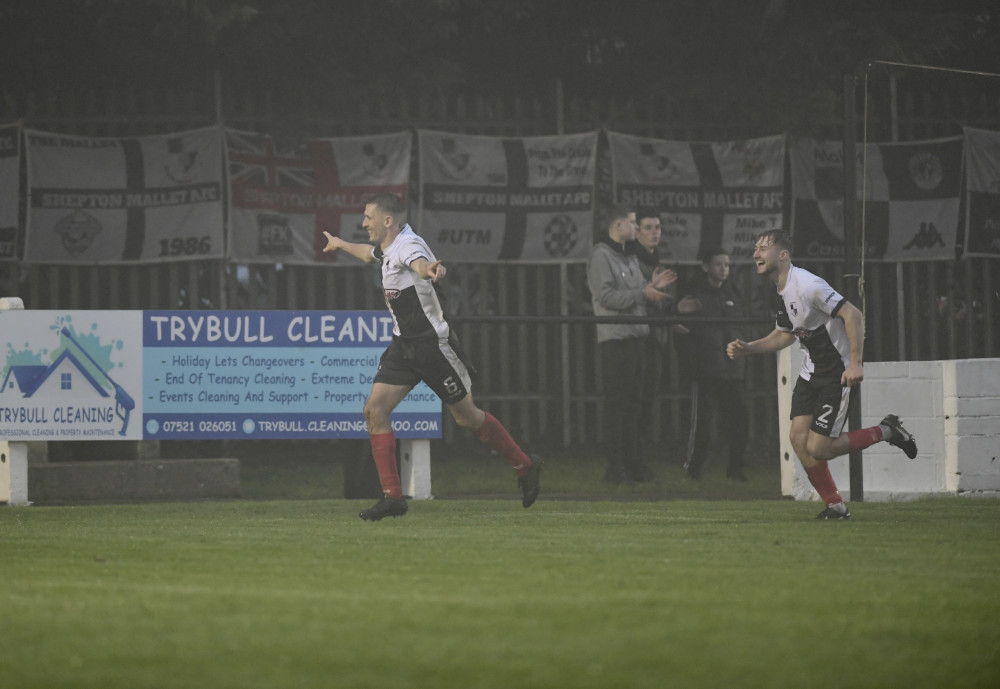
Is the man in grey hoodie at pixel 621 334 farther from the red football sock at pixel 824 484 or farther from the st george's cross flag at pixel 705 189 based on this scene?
the red football sock at pixel 824 484

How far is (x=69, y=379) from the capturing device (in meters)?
11.9

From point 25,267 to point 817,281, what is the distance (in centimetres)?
807

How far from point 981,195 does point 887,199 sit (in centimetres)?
105

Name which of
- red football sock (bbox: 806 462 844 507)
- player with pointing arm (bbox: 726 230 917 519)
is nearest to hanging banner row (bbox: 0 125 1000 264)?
player with pointing arm (bbox: 726 230 917 519)

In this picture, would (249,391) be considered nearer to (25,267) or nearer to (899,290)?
(25,267)

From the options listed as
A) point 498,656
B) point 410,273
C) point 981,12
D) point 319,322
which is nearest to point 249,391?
point 319,322

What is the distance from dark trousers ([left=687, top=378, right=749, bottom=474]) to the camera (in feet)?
44.2

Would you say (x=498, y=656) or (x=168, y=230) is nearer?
(x=498, y=656)

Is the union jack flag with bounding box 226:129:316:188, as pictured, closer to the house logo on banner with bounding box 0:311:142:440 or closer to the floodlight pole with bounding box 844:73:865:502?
the house logo on banner with bounding box 0:311:142:440

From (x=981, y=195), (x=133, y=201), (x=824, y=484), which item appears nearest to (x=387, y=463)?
(x=824, y=484)

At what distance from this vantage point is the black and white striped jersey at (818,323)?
9547mm

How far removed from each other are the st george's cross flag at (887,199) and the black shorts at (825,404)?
20.9ft

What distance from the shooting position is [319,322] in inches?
483

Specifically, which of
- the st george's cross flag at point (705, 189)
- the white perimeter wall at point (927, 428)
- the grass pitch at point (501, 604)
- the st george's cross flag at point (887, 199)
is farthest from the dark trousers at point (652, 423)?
the grass pitch at point (501, 604)
